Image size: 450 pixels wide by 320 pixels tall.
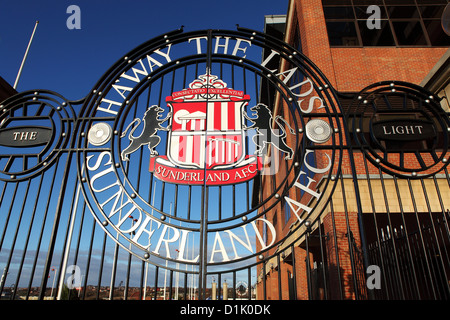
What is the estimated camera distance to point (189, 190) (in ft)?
10.5

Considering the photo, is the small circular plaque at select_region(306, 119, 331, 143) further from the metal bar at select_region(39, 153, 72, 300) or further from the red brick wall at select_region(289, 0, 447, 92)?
the red brick wall at select_region(289, 0, 447, 92)

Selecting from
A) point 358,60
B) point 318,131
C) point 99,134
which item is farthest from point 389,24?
point 99,134

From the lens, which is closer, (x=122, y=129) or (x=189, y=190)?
(x=189, y=190)

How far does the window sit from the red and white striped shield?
31.2ft

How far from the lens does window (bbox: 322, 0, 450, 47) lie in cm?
1166

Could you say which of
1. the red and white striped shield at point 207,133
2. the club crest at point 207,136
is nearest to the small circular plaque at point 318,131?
the club crest at point 207,136

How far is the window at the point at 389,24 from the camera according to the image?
38.2ft

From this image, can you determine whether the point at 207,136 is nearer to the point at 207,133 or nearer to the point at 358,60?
the point at 207,133

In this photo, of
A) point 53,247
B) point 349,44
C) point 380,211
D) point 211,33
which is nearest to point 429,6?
point 349,44

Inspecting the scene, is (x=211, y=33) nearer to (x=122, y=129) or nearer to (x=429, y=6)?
(x=122, y=129)

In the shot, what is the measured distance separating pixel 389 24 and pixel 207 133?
39.0 ft

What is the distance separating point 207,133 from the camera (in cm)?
346

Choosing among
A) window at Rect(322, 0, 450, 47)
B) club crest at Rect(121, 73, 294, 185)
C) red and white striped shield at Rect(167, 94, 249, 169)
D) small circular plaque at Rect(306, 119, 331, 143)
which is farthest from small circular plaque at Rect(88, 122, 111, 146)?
window at Rect(322, 0, 450, 47)
